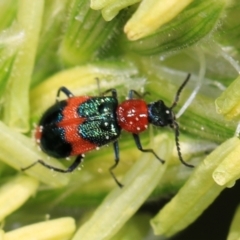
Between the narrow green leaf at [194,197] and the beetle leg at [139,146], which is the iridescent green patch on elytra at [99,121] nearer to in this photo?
the beetle leg at [139,146]

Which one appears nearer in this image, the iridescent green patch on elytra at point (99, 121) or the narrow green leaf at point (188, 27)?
the narrow green leaf at point (188, 27)

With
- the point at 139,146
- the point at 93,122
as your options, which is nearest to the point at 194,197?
the point at 139,146

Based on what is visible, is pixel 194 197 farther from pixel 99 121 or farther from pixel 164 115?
pixel 99 121

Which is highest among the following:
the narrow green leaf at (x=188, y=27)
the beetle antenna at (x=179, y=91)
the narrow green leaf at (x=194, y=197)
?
the narrow green leaf at (x=188, y=27)

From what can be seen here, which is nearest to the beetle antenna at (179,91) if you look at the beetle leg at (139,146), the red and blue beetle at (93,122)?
the red and blue beetle at (93,122)

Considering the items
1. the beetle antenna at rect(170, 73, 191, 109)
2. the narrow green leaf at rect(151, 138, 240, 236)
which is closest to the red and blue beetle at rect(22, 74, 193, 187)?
the beetle antenna at rect(170, 73, 191, 109)

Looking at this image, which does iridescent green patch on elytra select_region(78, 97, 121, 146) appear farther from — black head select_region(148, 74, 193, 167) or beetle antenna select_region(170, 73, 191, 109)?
beetle antenna select_region(170, 73, 191, 109)

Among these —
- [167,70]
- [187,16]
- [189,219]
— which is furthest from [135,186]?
[187,16]
